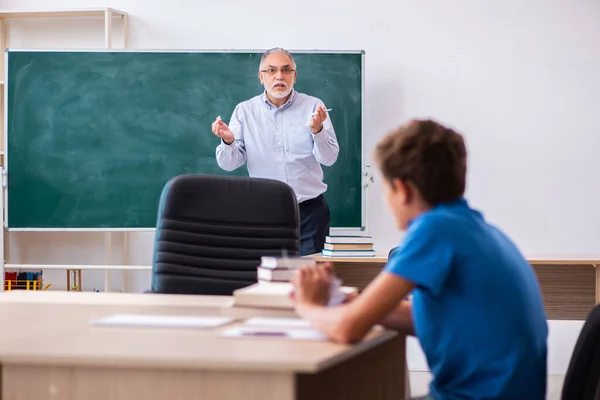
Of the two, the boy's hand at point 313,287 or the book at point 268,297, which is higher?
the boy's hand at point 313,287

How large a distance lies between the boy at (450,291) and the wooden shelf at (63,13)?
3795 millimetres

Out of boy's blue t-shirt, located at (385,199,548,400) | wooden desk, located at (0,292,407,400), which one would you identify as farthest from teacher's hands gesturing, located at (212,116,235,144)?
boy's blue t-shirt, located at (385,199,548,400)

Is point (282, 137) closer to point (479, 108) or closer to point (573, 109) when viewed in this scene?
point (479, 108)

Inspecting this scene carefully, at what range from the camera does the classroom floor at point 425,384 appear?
13.9 feet

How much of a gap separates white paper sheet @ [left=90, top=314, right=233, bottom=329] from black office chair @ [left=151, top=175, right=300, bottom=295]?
3.01ft

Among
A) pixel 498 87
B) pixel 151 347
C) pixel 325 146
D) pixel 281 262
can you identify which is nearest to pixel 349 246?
pixel 325 146

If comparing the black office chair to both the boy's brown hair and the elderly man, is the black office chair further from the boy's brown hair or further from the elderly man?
the elderly man

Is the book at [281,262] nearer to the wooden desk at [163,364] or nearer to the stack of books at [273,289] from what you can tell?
the stack of books at [273,289]

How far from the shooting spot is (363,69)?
16.0 ft

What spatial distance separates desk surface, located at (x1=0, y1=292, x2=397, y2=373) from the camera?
1.42 metres

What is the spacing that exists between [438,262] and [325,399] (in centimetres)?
36

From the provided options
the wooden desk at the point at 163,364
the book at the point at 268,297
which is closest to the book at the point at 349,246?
the book at the point at 268,297

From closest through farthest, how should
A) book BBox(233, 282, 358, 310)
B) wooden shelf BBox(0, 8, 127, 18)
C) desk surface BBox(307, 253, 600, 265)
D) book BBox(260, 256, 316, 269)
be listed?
book BBox(233, 282, 358, 310) < book BBox(260, 256, 316, 269) < desk surface BBox(307, 253, 600, 265) < wooden shelf BBox(0, 8, 127, 18)

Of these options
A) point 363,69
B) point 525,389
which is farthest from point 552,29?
point 525,389
